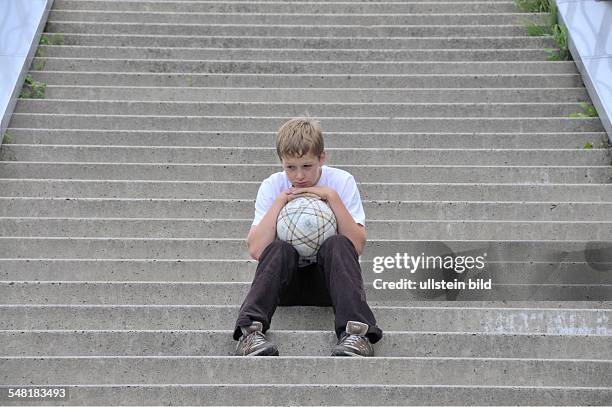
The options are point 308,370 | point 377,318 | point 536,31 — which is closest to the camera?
point 308,370

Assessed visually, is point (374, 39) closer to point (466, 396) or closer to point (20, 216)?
point (20, 216)

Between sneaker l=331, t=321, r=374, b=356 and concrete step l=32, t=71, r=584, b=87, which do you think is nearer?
sneaker l=331, t=321, r=374, b=356

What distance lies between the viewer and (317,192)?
16.1ft

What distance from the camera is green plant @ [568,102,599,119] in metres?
7.77

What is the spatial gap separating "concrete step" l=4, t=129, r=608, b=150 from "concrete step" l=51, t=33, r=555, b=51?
148 centimetres

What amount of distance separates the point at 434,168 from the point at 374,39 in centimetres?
213

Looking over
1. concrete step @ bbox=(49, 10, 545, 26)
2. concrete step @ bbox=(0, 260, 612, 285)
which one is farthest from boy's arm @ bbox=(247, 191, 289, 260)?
concrete step @ bbox=(49, 10, 545, 26)

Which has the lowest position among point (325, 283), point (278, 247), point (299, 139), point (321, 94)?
point (325, 283)

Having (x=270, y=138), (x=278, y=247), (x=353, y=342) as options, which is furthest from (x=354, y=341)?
(x=270, y=138)

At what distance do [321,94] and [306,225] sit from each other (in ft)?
11.3

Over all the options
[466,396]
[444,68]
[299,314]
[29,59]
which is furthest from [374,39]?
[466,396]

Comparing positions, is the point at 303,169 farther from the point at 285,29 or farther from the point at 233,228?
the point at 285,29

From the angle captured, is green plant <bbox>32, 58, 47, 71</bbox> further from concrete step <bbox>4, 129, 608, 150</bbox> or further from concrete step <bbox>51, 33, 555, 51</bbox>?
concrete step <bbox>4, 129, 608, 150</bbox>

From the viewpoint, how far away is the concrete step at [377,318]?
5.18 meters
